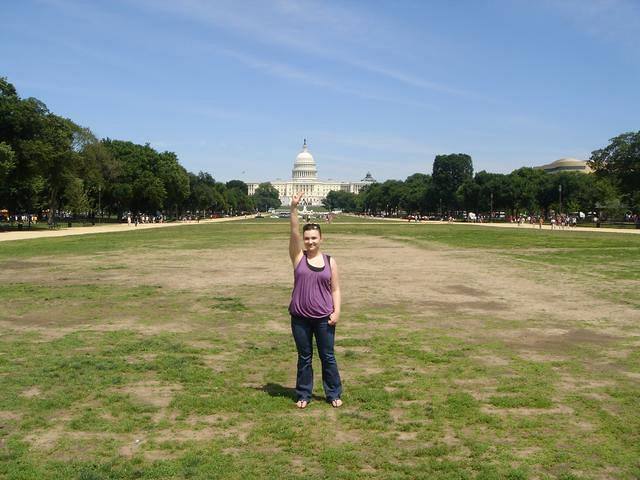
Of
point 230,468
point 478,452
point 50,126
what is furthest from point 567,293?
point 50,126

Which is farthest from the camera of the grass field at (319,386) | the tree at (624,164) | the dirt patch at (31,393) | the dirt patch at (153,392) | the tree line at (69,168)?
the tree at (624,164)

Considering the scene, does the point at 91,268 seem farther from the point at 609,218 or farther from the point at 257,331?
the point at 609,218

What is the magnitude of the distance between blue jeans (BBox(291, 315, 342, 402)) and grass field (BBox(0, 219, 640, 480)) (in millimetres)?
260

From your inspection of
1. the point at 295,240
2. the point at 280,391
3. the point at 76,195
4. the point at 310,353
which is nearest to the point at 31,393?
the point at 280,391

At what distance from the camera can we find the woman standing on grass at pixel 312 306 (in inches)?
291

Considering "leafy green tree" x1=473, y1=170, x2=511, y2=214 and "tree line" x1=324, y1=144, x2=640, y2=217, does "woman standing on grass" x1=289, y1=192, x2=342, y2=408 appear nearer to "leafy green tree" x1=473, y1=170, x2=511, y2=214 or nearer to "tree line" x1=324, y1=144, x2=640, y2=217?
"tree line" x1=324, y1=144, x2=640, y2=217

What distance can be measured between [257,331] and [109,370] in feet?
11.4

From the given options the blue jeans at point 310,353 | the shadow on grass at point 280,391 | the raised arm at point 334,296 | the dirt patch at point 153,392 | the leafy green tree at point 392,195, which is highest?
the leafy green tree at point 392,195

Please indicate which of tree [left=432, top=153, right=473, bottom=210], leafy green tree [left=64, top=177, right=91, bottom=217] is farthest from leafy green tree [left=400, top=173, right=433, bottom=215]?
leafy green tree [left=64, top=177, right=91, bottom=217]

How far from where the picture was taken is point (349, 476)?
5.49m

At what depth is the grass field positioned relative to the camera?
5.86 metres

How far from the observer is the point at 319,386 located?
8.39 meters

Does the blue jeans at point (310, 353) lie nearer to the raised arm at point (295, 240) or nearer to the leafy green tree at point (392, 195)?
the raised arm at point (295, 240)

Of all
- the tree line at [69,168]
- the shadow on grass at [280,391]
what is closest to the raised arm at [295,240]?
the shadow on grass at [280,391]
